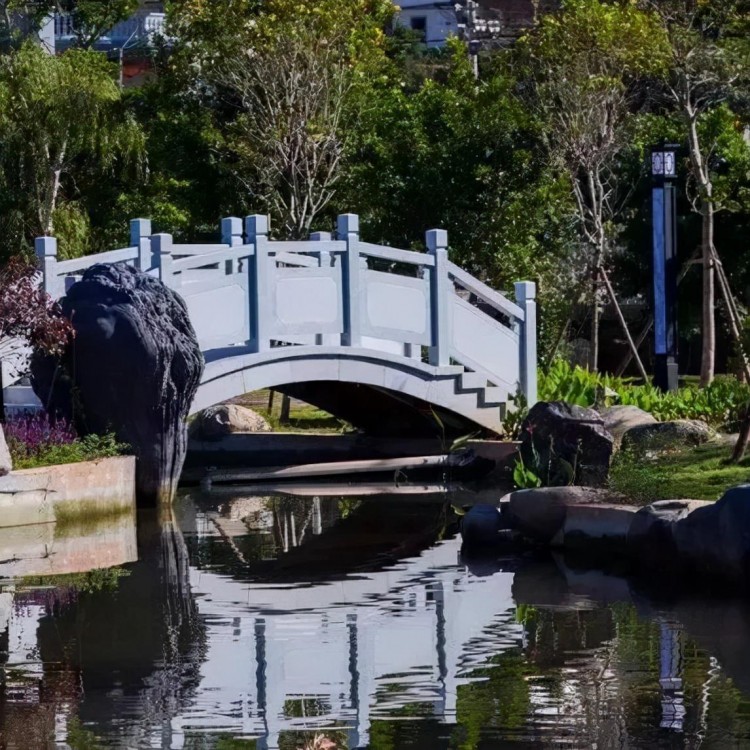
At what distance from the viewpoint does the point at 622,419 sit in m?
18.0

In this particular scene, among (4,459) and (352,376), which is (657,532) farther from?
(352,376)

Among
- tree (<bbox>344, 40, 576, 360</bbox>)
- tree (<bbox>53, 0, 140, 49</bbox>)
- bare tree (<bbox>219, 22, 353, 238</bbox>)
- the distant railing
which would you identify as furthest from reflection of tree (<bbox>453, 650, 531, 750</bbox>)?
the distant railing

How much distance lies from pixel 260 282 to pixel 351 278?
1.17m

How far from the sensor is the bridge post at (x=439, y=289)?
18.5m

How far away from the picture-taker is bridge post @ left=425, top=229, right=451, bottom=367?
728 inches

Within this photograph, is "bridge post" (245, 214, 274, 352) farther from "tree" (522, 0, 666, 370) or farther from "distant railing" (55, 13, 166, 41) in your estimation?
"distant railing" (55, 13, 166, 41)

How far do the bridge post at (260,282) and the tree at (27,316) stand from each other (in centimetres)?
231

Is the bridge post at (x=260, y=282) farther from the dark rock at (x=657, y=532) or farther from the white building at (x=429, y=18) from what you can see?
the white building at (x=429, y=18)

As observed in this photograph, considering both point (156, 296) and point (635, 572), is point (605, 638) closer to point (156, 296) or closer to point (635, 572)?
point (635, 572)

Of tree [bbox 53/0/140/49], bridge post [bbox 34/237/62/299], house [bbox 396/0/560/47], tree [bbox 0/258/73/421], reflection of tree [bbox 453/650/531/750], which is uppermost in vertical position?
house [bbox 396/0/560/47]

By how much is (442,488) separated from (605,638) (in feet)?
26.5

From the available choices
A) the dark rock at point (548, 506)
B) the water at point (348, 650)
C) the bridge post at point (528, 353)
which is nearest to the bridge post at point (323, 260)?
the bridge post at point (528, 353)

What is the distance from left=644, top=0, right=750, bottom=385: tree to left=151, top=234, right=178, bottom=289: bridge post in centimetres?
791

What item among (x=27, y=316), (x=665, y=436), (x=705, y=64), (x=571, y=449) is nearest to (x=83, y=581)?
(x=27, y=316)
